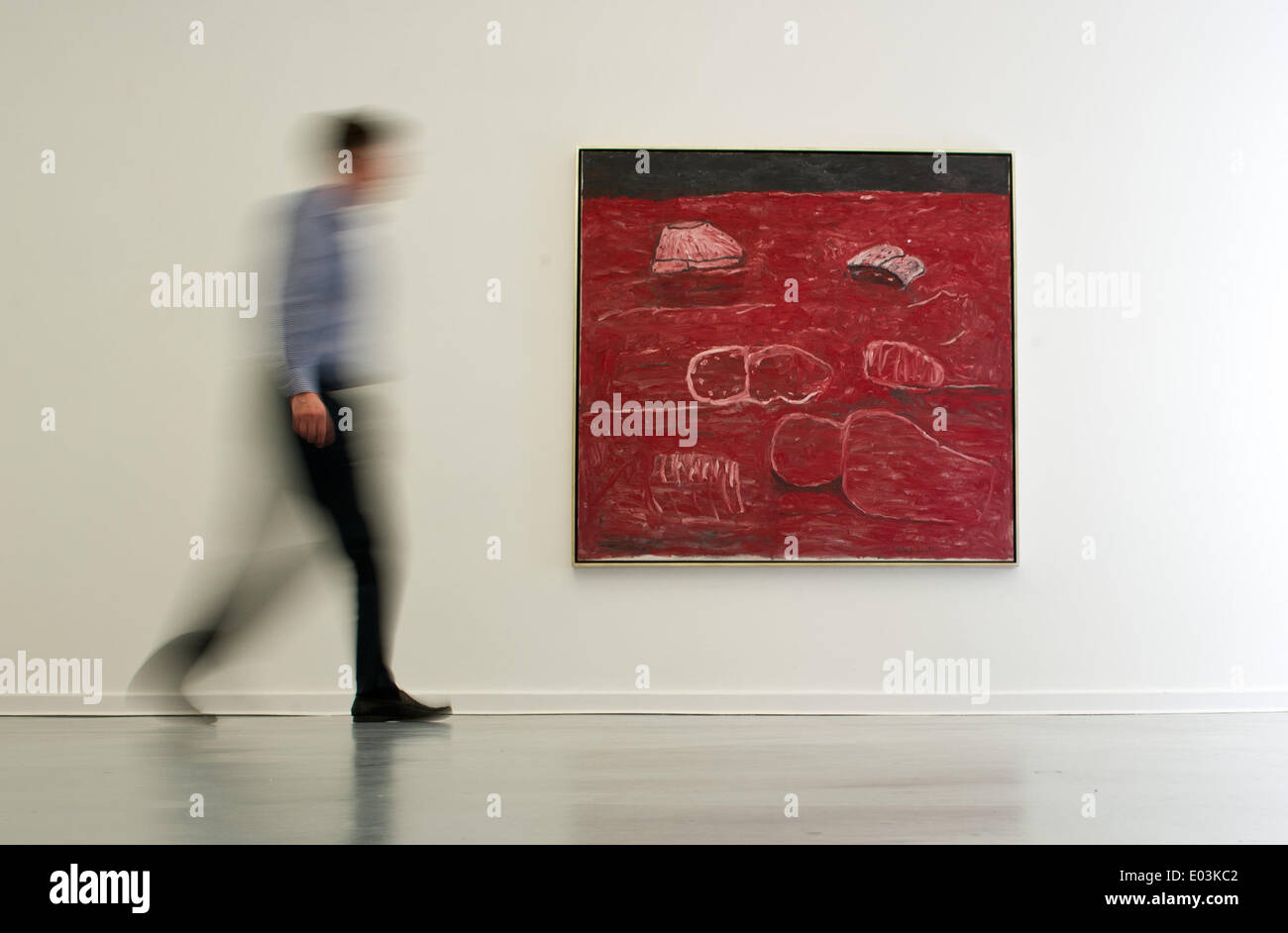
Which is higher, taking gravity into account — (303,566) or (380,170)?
(380,170)

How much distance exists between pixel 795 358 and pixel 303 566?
5.34 feet

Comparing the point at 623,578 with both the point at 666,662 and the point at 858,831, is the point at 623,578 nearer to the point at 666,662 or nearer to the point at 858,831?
the point at 666,662

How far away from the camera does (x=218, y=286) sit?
10.5ft

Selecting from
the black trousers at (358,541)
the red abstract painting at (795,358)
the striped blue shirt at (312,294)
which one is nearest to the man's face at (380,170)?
the striped blue shirt at (312,294)

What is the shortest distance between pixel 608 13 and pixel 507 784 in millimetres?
2413

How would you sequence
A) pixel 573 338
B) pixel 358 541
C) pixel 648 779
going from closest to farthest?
pixel 648 779, pixel 358 541, pixel 573 338

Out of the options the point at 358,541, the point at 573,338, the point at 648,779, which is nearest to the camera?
the point at 648,779

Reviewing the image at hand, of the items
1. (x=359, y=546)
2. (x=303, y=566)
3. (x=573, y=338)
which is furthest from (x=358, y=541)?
(x=573, y=338)

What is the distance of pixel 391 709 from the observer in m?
2.95

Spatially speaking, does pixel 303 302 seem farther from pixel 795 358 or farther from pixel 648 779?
pixel 648 779

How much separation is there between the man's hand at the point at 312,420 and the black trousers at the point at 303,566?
A: 0.08ft

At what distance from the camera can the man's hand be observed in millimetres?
2877

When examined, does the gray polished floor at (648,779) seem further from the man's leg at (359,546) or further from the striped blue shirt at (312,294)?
the striped blue shirt at (312,294)
